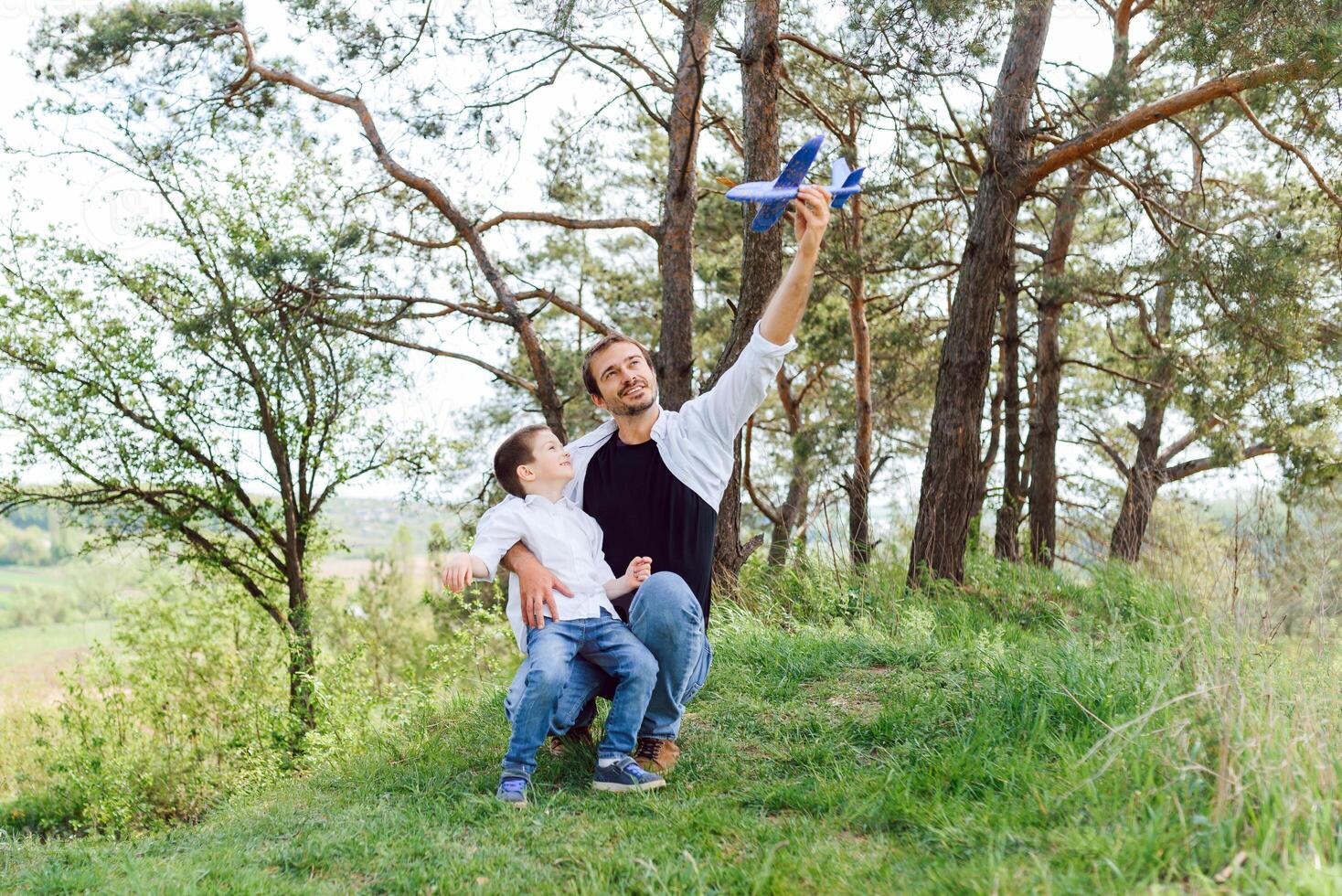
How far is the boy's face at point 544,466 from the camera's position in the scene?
339 cm

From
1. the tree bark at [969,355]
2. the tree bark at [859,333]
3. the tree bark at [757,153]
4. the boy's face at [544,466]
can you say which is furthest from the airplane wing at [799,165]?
the tree bark at [859,333]

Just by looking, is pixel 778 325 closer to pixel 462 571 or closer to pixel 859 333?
pixel 462 571

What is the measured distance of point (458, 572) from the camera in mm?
3020

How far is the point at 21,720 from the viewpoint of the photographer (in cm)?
1928

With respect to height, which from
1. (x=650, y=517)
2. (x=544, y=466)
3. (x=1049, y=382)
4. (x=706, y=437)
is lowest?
(x=650, y=517)

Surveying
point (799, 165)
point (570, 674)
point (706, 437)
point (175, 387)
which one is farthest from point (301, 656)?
point (799, 165)

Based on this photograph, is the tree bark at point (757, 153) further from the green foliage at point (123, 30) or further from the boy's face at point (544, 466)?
the green foliage at point (123, 30)

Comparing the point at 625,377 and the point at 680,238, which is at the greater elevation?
the point at 680,238

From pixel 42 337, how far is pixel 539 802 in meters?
12.4

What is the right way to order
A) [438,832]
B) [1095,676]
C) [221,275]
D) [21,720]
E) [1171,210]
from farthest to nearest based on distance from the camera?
[21,720], [221,275], [1171,210], [1095,676], [438,832]

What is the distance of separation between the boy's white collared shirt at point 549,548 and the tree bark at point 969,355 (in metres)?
4.81

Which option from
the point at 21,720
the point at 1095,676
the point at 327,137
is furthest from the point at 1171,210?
the point at 21,720

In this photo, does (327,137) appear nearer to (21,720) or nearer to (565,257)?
(565,257)

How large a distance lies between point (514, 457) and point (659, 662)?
81 cm
